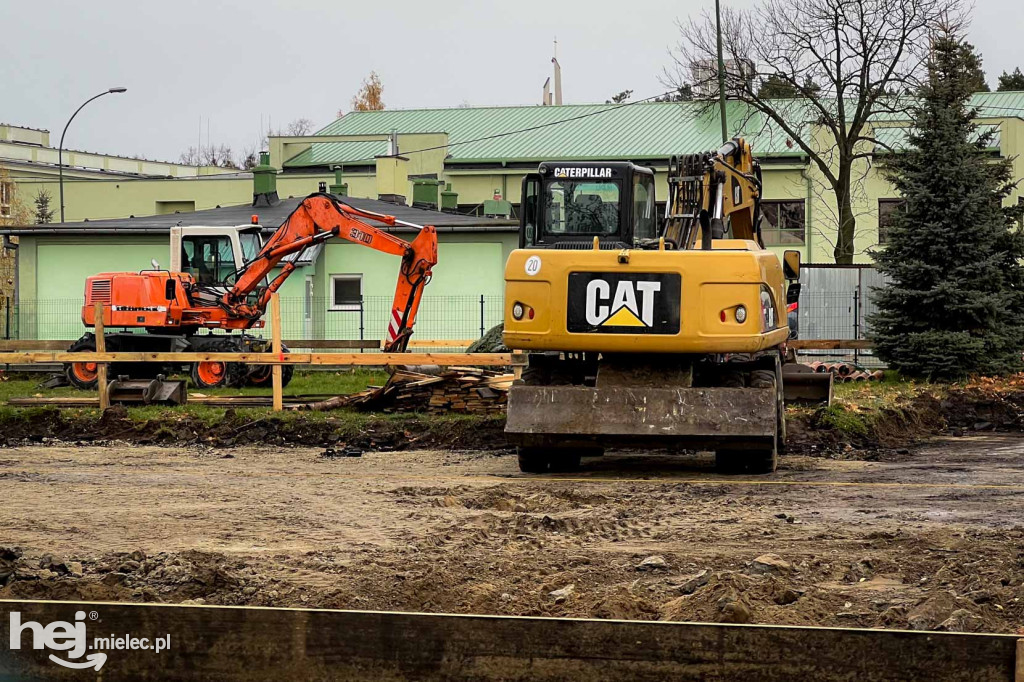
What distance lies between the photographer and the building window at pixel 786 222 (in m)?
45.7

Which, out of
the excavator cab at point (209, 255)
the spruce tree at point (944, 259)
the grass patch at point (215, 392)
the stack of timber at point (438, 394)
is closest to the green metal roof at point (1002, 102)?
the spruce tree at point (944, 259)

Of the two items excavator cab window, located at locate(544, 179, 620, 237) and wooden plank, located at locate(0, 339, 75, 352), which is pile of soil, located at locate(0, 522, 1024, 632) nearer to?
excavator cab window, located at locate(544, 179, 620, 237)

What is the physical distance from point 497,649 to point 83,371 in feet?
76.3

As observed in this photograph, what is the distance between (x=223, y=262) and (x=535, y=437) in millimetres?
16505

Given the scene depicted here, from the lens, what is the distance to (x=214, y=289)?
26922 millimetres

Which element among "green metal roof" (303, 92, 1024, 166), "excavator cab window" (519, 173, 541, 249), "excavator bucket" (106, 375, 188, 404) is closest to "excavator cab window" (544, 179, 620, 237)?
"excavator cab window" (519, 173, 541, 249)

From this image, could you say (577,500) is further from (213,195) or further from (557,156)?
(213,195)

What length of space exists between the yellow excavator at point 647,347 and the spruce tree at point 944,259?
10.3 metres

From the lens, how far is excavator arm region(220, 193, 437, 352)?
2389 cm

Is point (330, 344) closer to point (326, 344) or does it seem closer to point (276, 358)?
point (326, 344)

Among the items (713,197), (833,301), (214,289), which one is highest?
(713,197)

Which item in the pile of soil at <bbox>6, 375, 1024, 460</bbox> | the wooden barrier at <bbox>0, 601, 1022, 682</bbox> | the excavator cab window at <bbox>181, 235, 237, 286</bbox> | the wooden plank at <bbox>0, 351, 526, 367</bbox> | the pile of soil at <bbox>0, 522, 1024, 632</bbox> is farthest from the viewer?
the excavator cab window at <bbox>181, 235, 237, 286</bbox>

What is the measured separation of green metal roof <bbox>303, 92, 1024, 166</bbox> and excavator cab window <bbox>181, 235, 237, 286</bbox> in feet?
73.5

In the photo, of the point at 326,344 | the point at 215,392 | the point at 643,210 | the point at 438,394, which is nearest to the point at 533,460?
the point at 643,210
